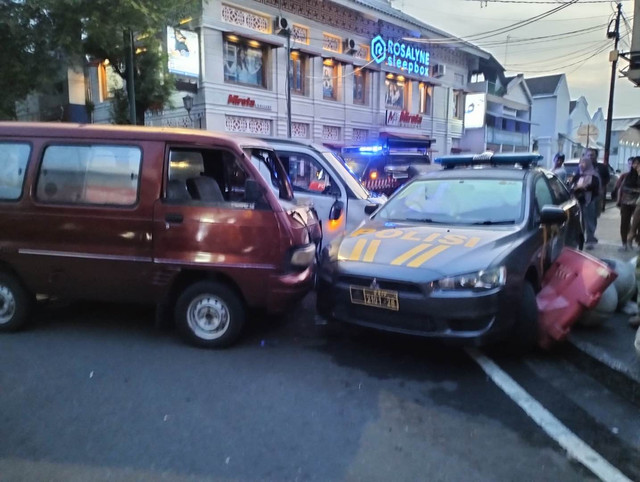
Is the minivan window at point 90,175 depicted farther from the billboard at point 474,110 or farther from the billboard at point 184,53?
the billboard at point 474,110

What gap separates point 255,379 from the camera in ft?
13.8

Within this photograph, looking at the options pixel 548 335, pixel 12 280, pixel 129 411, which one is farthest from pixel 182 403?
pixel 548 335

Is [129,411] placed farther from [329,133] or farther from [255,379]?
[329,133]

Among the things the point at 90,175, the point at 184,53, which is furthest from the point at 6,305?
the point at 184,53

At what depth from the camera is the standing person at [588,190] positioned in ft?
31.6

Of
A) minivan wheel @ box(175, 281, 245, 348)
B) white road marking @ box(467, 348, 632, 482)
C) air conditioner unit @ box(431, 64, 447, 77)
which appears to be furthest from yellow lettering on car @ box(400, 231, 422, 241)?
air conditioner unit @ box(431, 64, 447, 77)

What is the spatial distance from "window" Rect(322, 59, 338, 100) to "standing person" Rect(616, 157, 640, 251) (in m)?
16.9

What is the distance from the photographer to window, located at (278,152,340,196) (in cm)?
763

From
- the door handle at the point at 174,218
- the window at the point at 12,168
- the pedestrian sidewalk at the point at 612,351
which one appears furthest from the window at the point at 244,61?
the pedestrian sidewalk at the point at 612,351

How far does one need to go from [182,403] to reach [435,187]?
11.7 feet

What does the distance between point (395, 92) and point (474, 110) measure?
896 centimetres

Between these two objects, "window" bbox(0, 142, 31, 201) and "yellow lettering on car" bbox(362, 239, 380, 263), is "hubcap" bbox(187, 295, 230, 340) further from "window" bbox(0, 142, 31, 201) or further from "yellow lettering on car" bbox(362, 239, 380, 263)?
"window" bbox(0, 142, 31, 201)

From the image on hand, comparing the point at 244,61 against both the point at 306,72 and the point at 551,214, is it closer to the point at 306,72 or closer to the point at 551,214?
the point at 306,72

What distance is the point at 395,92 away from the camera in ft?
96.2
